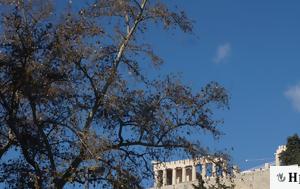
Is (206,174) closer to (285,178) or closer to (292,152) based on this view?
(285,178)

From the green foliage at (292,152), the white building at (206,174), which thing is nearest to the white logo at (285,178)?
the white building at (206,174)

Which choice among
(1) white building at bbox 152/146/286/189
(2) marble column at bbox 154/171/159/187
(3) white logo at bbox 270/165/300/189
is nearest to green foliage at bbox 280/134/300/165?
(1) white building at bbox 152/146/286/189

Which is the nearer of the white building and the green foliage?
the white building

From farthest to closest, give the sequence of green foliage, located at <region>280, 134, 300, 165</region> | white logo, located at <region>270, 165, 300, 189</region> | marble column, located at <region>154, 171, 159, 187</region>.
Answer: green foliage, located at <region>280, 134, 300, 165</region> → marble column, located at <region>154, 171, 159, 187</region> → white logo, located at <region>270, 165, 300, 189</region>

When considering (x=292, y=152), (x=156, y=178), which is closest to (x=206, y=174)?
(x=156, y=178)

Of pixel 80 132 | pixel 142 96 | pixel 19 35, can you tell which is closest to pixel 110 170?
pixel 80 132

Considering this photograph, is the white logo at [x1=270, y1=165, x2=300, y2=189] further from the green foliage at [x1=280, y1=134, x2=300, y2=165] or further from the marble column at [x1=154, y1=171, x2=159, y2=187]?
the green foliage at [x1=280, y1=134, x2=300, y2=165]

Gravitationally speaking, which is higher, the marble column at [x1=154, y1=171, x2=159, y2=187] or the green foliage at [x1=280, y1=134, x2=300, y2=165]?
the green foliage at [x1=280, y1=134, x2=300, y2=165]

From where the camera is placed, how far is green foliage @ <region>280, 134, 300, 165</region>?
55.3 m

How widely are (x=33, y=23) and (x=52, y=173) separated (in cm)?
276

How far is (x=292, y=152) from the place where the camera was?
5850 cm

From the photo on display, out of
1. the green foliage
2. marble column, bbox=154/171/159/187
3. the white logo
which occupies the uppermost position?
the green foliage

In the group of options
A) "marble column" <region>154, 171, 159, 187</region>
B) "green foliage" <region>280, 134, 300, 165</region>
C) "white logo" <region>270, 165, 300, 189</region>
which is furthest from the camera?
"green foliage" <region>280, 134, 300, 165</region>

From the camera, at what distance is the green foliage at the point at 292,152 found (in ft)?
181
